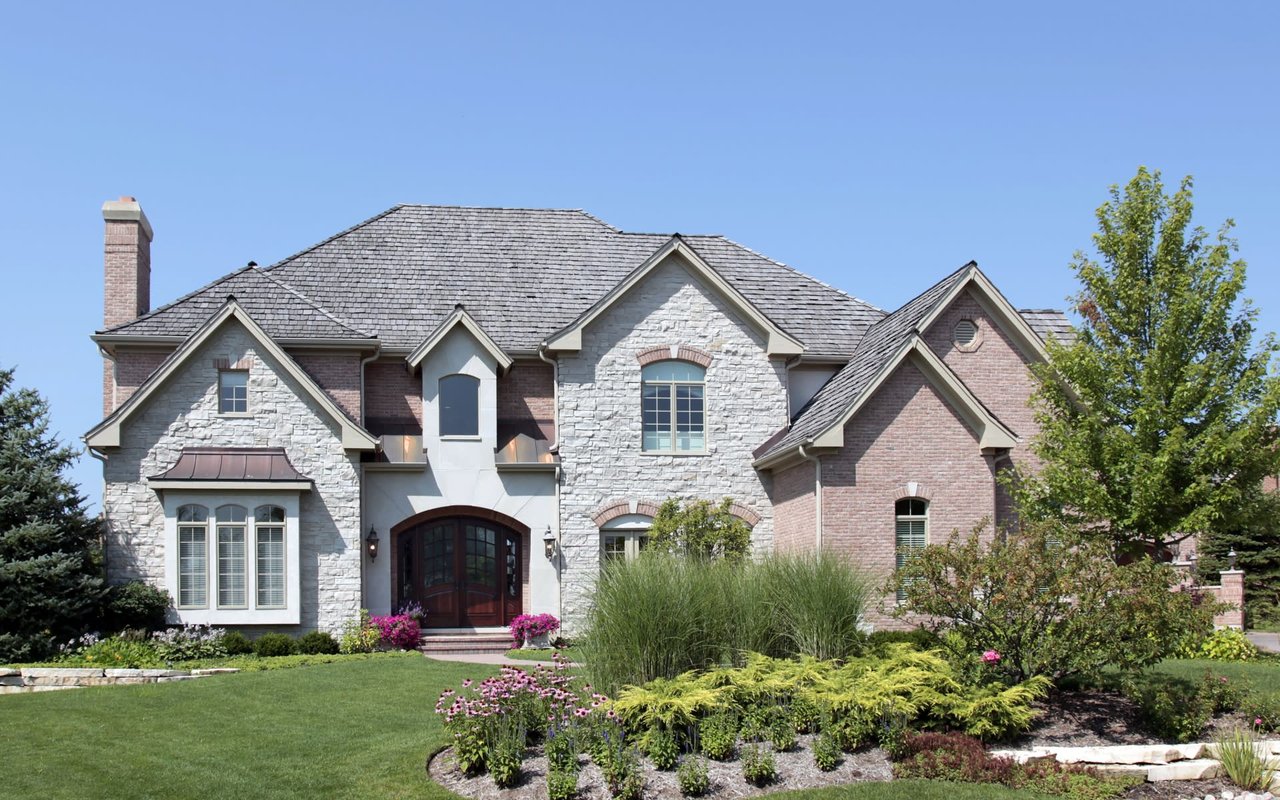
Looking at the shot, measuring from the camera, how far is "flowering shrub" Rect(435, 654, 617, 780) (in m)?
12.1

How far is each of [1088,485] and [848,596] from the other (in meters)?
7.85

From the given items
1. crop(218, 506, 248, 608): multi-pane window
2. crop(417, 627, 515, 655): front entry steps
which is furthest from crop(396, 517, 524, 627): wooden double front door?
crop(218, 506, 248, 608): multi-pane window

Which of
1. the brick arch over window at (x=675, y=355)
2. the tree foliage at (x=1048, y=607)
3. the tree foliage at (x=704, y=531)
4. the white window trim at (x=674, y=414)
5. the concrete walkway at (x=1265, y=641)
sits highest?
the brick arch over window at (x=675, y=355)

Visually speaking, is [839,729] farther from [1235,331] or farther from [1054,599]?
[1235,331]

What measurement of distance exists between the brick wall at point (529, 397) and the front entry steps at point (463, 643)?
4232 mm

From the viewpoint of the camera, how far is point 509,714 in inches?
491

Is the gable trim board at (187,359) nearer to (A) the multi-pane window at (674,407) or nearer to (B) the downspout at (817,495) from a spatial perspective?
(A) the multi-pane window at (674,407)

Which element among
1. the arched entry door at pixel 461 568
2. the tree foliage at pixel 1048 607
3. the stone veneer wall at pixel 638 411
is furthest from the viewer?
the arched entry door at pixel 461 568

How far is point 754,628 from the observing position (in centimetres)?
1484

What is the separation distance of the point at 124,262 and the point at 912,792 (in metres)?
20.7

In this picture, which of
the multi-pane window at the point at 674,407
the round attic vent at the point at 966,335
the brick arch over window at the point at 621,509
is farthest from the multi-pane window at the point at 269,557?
Answer: the round attic vent at the point at 966,335

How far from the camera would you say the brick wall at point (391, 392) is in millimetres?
25797

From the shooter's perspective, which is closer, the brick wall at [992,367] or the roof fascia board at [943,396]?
the roof fascia board at [943,396]

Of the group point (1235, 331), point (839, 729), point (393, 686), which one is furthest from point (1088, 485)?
point (393, 686)
